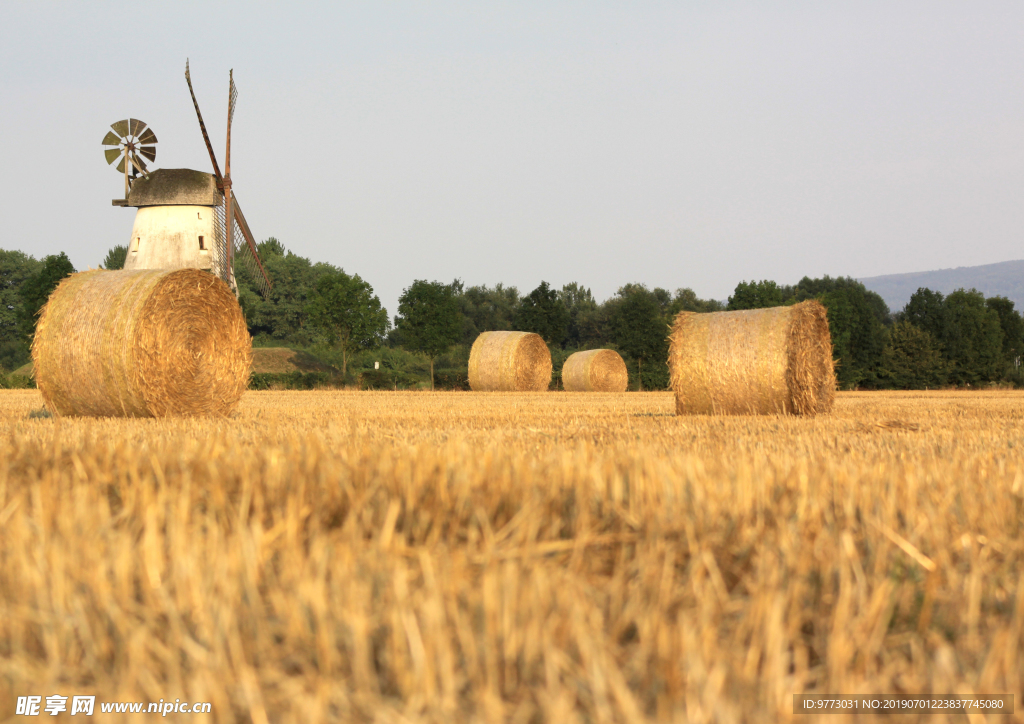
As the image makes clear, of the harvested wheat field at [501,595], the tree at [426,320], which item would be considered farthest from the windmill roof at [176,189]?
the harvested wheat field at [501,595]

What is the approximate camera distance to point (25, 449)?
3736mm

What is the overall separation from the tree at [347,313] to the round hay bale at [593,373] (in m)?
12.0

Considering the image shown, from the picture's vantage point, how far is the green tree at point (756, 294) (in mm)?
43250

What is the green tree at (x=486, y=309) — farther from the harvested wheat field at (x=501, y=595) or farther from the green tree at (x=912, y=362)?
the harvested wheat field at (x=501, y=595)

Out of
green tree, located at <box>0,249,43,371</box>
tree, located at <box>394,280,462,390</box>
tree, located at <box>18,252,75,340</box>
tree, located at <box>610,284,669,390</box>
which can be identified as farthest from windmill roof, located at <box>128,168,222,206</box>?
green tree, located at <box>0,249,43,371</box>

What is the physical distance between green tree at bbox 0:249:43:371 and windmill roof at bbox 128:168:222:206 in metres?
29.9

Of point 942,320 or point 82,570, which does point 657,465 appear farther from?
point 942,320

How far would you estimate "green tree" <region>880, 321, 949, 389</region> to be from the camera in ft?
141

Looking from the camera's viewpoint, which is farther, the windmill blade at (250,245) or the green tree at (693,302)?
the green tree at (693,302)

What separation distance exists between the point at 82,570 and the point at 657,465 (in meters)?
2.07

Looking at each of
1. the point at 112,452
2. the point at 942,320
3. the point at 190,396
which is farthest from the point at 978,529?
the point at 942,320

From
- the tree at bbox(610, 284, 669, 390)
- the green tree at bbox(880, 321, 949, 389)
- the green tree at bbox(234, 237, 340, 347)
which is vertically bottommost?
the green tree at bbox(880, 321, 949, 389)

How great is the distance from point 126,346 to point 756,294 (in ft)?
125

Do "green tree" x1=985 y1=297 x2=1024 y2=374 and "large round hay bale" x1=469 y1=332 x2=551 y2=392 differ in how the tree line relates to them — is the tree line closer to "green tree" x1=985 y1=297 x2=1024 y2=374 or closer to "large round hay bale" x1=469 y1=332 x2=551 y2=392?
"green tree" x1=985 y1=297 x2=1024 y2=374
